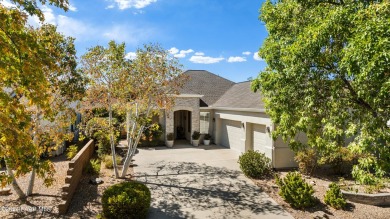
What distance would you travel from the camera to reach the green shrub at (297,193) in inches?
368

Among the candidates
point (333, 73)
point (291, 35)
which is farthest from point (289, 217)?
point (291, 35)

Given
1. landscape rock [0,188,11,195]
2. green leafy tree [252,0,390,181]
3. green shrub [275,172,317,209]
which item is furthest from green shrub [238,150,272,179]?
landscape rock [0,188,11,195]

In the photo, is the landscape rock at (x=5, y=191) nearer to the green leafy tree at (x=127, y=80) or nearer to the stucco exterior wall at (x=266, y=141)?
the green leafy tree at (x=127, y=80)

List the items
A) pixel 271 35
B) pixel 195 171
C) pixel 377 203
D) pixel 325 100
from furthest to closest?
1. pixel 195 171
2. pixel 377 203
3. pixel 271 35
4. pixel 325 100

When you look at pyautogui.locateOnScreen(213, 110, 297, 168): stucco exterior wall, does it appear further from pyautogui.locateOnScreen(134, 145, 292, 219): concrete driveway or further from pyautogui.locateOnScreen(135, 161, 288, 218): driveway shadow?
pyautogui.locateOnScreen(135, 161, 288, 218): driveway shadow

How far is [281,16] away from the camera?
832 cm

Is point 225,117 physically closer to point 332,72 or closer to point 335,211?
point 335,211

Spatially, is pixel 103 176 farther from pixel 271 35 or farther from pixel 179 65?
pixel 271 35

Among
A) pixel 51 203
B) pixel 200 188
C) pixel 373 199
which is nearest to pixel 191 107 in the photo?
pixel 200 188

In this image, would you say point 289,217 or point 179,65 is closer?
point 289,217

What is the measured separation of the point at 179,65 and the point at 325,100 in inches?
290

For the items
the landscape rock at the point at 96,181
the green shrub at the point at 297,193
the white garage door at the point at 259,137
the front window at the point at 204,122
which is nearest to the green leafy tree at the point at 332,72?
the green shrub at the point at 297,193

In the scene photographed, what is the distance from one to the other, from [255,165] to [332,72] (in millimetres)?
7001

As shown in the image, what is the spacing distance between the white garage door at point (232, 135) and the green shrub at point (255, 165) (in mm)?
3491
